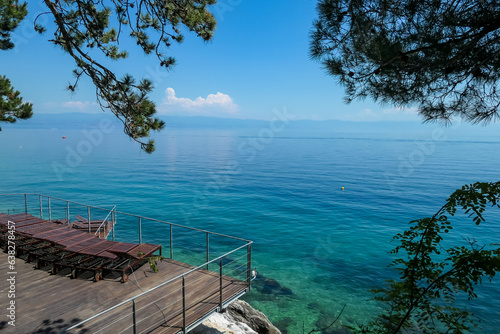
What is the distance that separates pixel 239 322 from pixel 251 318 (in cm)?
92

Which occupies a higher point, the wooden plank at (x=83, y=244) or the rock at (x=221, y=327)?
the wooden plank at (x=83, y=244)

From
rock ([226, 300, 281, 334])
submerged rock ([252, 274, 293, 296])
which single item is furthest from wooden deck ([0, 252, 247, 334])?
submerged rock ([252, 274, 293, 296])

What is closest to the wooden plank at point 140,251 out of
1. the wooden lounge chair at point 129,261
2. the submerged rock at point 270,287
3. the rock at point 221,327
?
the wooden lounge chair at point 129,261

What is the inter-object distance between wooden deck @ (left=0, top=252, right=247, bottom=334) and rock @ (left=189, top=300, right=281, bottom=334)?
133 cm

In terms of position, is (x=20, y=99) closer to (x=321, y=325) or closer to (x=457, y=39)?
(x=457, y=39)

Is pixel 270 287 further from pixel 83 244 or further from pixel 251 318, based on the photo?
pixel 83 244

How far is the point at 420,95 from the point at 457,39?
1.33 m

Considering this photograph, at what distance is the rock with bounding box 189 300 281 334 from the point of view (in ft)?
25.7

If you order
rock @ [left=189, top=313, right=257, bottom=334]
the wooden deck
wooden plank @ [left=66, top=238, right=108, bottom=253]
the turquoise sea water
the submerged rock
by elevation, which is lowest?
the submerged rock

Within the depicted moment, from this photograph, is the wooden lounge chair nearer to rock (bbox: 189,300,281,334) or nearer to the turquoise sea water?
rock (bbox: 189,300,281,334)

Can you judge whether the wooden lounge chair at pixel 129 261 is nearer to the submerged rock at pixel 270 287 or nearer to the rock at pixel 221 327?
the rock at pixel 221 327

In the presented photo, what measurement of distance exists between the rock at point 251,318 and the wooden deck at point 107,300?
8.08 feet

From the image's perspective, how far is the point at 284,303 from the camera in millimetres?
11789

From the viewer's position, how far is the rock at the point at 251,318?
9117mm
